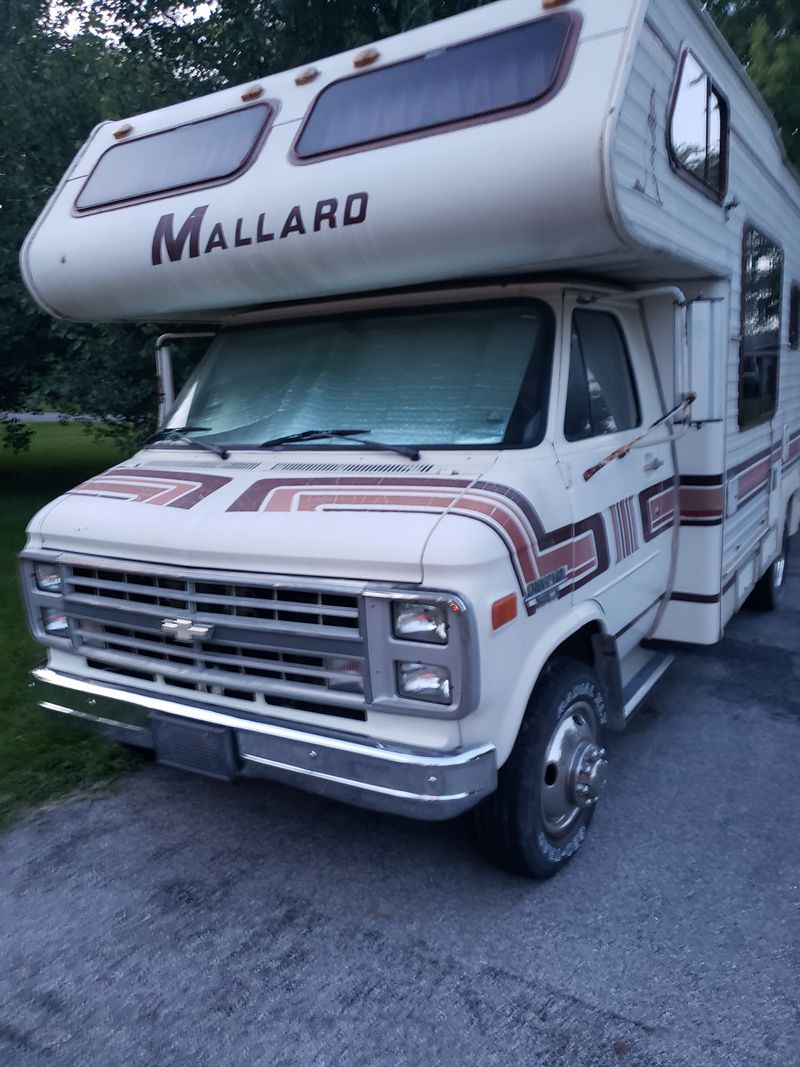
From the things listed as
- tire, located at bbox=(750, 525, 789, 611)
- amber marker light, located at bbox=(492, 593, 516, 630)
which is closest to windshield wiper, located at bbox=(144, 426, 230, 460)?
amber marker light, located at bbox=(492, 593, 516, 630)

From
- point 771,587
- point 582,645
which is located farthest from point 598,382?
point 771,587

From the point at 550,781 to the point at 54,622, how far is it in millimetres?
2190

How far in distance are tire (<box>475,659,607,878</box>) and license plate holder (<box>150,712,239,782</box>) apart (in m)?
0.97

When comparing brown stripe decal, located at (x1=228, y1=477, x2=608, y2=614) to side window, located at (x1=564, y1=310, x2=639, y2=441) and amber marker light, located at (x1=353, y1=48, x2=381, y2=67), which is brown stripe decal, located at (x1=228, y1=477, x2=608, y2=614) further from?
amber marker light, located at (x1=353, y1=48, x2=381, y2=67)

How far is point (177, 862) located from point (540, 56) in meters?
3.54

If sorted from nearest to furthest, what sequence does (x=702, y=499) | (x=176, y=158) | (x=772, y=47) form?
(x=176, y=158)
(x=702, y=499)
(x=772, y=47)

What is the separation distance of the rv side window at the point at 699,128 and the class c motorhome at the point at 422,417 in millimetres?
26

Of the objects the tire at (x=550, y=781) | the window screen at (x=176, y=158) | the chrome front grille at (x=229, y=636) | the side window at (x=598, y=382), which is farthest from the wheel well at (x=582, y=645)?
the window screen at (x=176, y=158)

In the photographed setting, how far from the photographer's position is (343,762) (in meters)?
3.08

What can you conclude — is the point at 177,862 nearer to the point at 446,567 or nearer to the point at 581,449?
the point at 446,567

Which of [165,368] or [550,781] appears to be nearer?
[550,781]

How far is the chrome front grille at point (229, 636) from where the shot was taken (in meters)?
3.12

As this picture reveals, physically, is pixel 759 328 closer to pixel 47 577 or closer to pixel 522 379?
pixel 522 379

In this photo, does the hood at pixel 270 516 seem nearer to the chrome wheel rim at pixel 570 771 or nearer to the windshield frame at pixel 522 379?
the windshield frame at pixel 522 379
